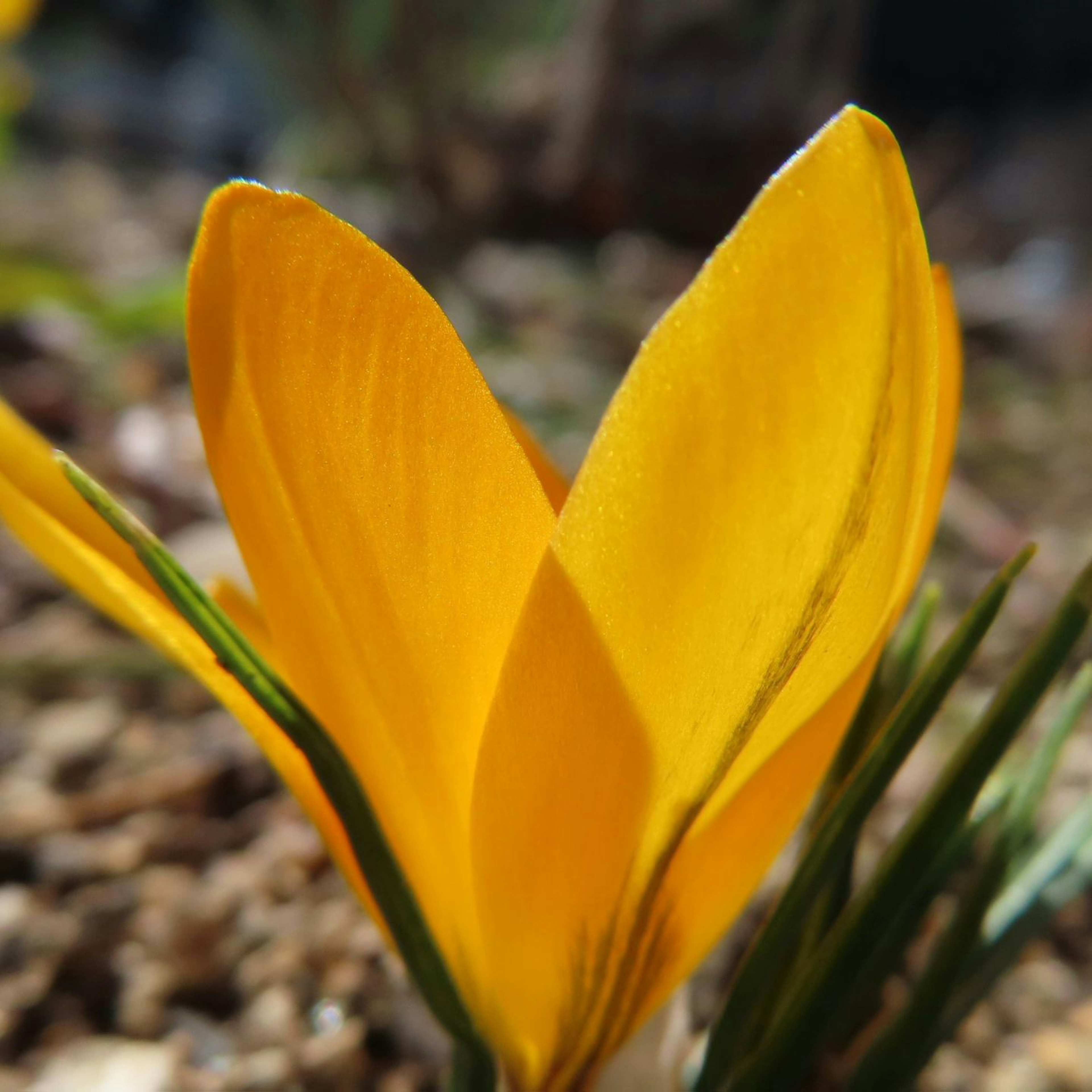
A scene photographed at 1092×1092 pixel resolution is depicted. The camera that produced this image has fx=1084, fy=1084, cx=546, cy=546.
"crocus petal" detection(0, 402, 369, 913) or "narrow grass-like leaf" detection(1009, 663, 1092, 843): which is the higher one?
"crocus petal" detection(0, 402, 369, 913)

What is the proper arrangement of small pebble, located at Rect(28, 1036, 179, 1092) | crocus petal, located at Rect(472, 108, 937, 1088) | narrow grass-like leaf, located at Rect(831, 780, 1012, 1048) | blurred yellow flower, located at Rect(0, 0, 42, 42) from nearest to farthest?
1. crocus petal, located at Rect(472, 108, 937, 1088)
2. narrow grass-like leaf, located at Rect(831, 780, 1012, 1048)
3. small pebble, located at Rect(28, 1036, 179, 1092)
4. blurred yellow flower, located at Rect(0, 0, 42, 42)

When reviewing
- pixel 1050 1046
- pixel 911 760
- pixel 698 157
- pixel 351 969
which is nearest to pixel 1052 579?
pixel 911 760

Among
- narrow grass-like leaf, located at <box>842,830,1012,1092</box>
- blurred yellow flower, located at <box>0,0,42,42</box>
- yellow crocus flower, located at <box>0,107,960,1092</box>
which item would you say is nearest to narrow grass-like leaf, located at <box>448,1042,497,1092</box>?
yellow crocus flower, located at <box>0,107,960,1092</box>

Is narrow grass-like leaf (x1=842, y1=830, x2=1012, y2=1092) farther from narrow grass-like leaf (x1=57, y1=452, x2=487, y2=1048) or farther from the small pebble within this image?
the small pebble

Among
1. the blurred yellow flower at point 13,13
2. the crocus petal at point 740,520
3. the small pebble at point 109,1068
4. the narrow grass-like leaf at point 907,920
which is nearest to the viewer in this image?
the crocus petal at point 740,520

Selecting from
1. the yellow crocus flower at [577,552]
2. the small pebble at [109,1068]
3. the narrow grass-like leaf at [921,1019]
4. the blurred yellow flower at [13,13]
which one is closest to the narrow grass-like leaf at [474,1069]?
the yellow crocus flower at [577,552]

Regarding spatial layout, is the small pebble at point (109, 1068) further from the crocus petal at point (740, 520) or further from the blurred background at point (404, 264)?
the crocus petal at point (740, 520)
